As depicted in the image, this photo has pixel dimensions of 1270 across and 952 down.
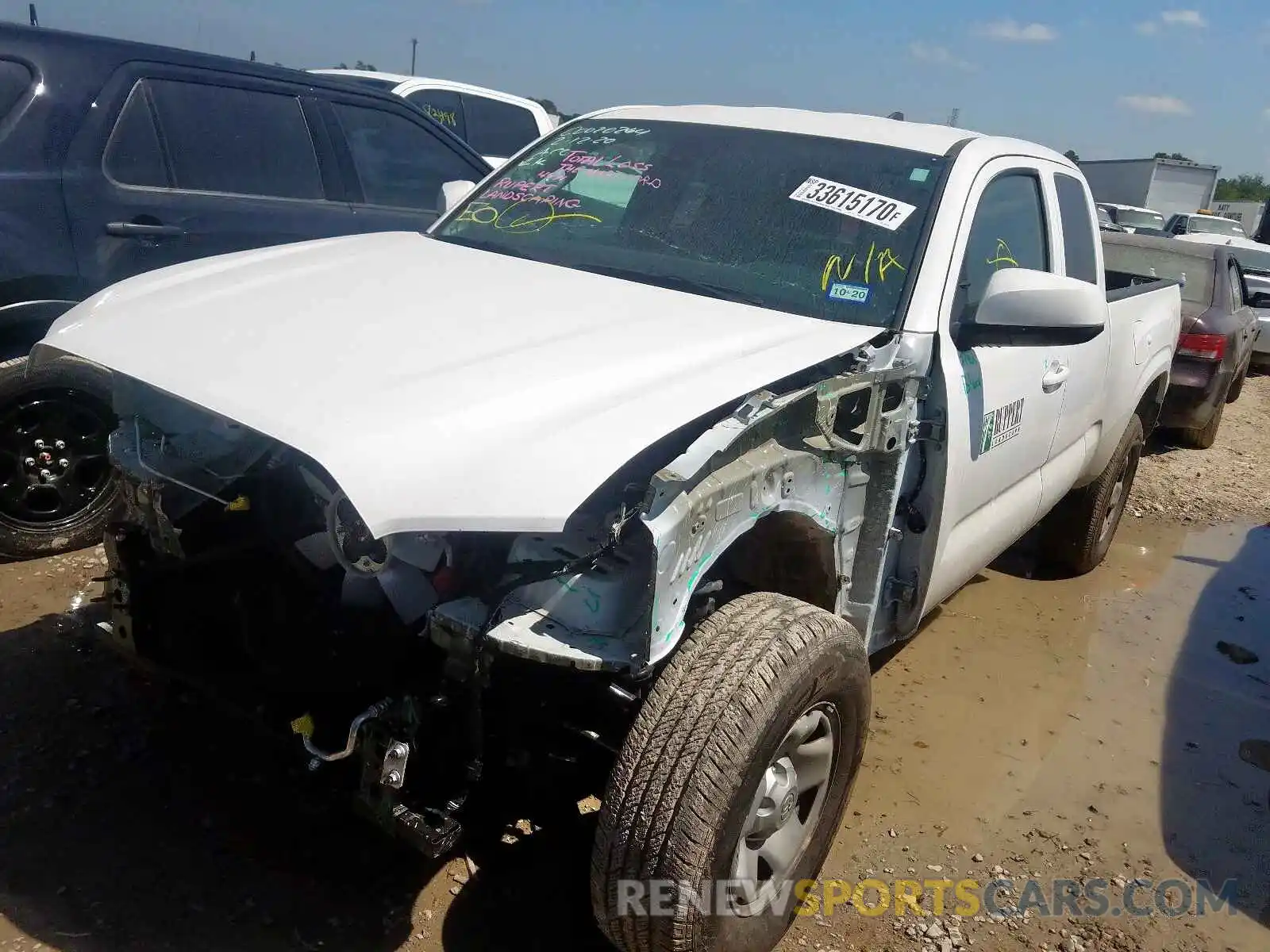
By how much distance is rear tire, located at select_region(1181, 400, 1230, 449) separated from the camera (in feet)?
25.2

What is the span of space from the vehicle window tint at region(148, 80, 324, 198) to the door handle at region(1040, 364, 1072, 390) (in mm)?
3329

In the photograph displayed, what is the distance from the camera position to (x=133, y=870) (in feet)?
8.07

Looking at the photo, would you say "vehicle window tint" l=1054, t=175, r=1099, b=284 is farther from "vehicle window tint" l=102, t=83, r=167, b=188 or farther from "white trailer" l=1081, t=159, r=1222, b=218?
"white trailer" l=1081, t=159, r=1222, b=218

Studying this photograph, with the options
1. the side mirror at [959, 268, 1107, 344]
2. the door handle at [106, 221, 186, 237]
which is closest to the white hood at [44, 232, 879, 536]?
the side mirror at [959, 268, 1107, 344]

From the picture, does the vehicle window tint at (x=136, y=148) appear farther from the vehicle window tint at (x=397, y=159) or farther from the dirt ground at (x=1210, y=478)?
A: the dirt ground at (x=1210, y=478)

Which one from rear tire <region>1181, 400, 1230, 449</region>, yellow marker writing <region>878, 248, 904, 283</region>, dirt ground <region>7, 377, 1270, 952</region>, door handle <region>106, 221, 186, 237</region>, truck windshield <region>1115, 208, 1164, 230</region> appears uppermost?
yellow marker writing <region>878, 248, 904, 283</region>

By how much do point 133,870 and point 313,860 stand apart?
418mm

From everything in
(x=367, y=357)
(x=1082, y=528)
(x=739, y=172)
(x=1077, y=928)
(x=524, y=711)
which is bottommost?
(x=1077, y=928)

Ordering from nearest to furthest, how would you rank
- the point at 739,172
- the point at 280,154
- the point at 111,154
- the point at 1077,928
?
A: 1. the point at 1077,928
2. the point at 739,172
3. the point at 111,154
4. the point at 280,154

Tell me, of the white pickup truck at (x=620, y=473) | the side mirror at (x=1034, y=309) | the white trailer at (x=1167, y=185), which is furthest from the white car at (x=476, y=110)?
the white trailer at (x=1167, y=185)

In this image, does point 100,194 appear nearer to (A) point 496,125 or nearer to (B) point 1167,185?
(A) point 496,125

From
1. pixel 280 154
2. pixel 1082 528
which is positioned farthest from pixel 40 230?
pixel 1082 528

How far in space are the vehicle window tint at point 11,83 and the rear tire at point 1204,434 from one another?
760 cm

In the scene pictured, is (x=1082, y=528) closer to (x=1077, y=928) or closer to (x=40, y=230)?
(x=1077, y=928)
